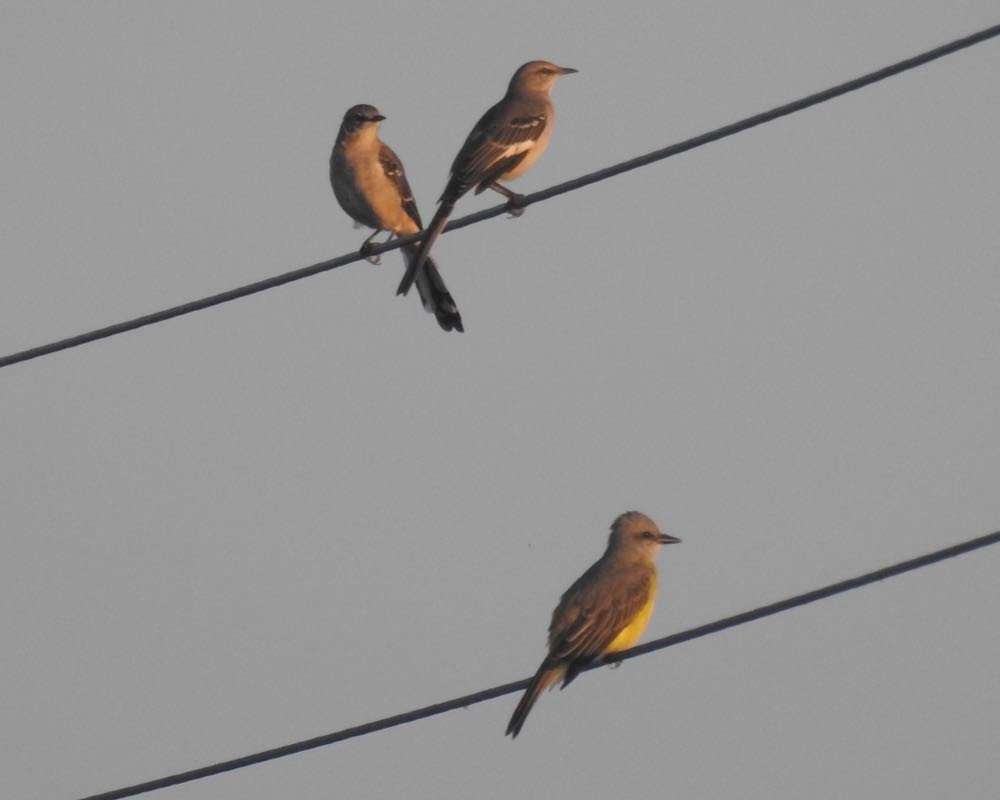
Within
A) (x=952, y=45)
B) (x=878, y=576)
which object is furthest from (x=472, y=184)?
(x=878, y=576)

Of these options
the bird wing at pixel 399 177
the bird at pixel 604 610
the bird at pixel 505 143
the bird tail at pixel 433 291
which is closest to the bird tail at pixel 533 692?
the bird at pixel 604 610

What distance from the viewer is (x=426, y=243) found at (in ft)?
42.5

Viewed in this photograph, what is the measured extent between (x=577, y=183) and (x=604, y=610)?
3.01 metres

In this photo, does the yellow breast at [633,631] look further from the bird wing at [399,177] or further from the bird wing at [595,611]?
the bird wing at [399,177]

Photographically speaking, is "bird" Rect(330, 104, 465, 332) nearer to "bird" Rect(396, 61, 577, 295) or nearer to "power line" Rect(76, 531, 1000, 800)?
"bird" Rect(396, 61, 577, 295)

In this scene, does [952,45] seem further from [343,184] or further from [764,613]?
[343,184]

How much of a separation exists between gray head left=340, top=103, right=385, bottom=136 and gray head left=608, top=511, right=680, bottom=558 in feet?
10.5

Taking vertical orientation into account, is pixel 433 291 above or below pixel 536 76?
below

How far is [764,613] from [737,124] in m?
2.31

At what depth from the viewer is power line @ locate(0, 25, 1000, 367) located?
30.6 ft

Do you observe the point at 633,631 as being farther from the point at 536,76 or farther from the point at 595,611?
the point at 536,76

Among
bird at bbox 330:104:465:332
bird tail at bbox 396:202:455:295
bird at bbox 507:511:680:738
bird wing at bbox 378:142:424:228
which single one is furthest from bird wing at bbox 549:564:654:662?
bird wing at bbox 378:142:424:228

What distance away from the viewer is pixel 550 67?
598 inches

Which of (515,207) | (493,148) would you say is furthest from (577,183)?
(493,148)
